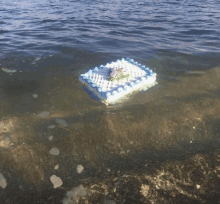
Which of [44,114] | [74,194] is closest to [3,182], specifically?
[74,194]

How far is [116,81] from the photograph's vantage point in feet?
11.7

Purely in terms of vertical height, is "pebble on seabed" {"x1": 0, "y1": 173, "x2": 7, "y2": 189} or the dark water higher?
the dark water

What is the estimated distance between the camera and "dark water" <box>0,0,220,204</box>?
6.55ft

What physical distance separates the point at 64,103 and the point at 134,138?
1497mm

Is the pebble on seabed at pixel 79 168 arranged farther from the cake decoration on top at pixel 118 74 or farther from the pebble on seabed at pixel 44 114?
the cake decoration on top at pixel 118 74

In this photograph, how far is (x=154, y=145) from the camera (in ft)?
8.29

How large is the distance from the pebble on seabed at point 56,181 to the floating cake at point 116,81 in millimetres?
1553

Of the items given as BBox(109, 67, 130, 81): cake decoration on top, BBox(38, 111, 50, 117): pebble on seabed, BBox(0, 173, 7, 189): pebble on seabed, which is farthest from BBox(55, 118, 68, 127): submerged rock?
BBox(109, 67, 130, 81): cake decoration on top

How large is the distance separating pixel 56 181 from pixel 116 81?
2180 mm

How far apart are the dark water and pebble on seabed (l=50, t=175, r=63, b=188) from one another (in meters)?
0.05

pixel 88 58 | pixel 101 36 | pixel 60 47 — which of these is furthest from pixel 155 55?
pixel 60 47

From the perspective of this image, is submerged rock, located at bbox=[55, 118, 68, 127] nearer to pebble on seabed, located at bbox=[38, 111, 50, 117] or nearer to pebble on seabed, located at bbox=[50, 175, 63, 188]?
pebble on seabed, located at bbox=[38, 111, 50, 117]

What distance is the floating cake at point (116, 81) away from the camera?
3.29 metres

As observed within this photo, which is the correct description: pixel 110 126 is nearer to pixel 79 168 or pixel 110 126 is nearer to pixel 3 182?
pixel 79 168
